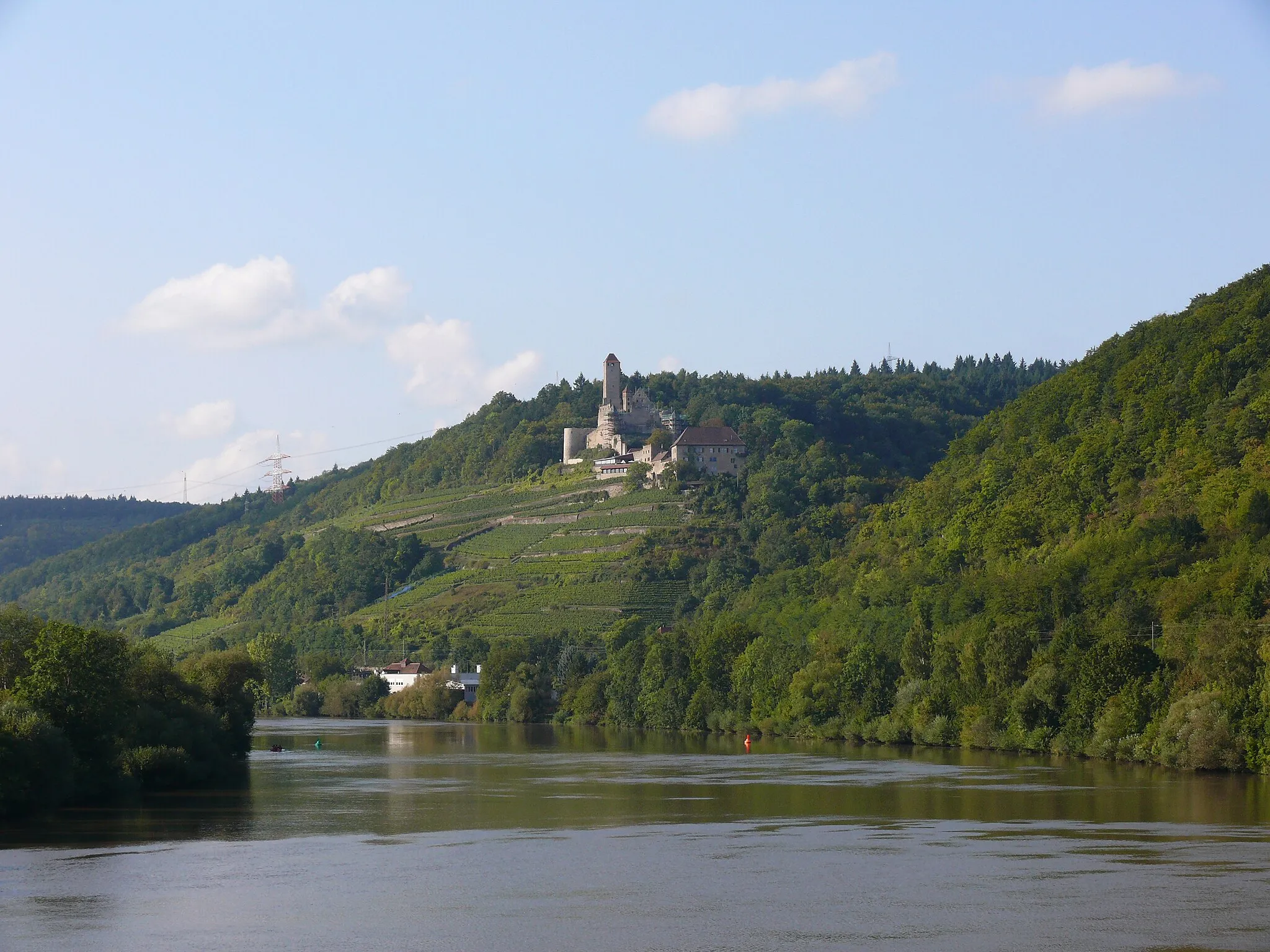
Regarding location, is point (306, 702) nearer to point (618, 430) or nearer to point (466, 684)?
point (466, 684)

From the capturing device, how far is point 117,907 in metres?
31.5

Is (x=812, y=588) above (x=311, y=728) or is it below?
above

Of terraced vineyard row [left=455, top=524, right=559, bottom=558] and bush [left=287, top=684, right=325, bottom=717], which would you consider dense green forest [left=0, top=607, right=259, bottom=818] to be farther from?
terraced vineyard row [left=455, top=524, right=559, bottom=558]

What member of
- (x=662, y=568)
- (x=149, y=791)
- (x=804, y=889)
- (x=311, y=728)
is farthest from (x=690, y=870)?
(x=662, y=568)

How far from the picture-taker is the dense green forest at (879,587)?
6431 centimetres

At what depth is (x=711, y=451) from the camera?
583 feet

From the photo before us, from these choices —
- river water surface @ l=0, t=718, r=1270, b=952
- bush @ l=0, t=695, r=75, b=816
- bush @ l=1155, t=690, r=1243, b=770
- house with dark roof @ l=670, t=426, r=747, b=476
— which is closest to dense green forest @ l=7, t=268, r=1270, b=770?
bush @ l=1155, t=690, r=1243, b=770

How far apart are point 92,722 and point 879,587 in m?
54.6

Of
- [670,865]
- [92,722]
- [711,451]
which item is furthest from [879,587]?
[711,451]

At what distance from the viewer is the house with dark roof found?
175500mm

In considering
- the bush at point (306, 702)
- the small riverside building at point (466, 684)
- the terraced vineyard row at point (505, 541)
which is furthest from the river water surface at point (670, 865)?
the terraced vineyard row at point (505, 541)

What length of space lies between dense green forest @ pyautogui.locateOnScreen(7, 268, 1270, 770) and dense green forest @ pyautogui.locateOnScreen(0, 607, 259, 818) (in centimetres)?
3290

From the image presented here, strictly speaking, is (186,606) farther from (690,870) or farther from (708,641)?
(690,870)

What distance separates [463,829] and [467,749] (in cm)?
3839
